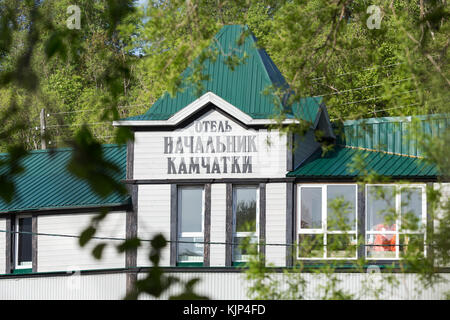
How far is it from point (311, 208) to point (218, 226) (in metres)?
2.71

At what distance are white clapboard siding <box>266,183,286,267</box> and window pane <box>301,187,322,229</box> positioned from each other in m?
0.59

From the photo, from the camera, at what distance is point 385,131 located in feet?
78.7

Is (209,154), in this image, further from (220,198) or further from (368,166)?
(368,166)

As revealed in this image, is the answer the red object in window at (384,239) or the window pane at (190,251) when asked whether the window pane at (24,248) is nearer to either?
the window pane at (190,251)

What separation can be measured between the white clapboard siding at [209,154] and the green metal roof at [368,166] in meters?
0.67

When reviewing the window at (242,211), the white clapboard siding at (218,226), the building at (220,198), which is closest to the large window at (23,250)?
the building at (220,198)

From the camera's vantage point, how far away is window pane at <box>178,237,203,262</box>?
74.0ft

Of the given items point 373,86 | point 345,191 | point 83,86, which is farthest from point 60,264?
point 83,86

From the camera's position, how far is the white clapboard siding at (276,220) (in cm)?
2219

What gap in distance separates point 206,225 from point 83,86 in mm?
39578

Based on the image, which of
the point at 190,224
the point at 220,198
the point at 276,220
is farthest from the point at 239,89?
the point at 190,224

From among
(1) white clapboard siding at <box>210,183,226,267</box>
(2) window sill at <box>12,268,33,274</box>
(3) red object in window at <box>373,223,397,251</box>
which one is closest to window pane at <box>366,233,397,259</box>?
(3) red object in window at <box>373,223,397,251</box>

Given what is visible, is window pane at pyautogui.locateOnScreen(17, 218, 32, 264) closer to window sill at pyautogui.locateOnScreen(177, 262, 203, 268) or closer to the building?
the building

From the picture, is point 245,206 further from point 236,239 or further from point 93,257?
point 93,257
